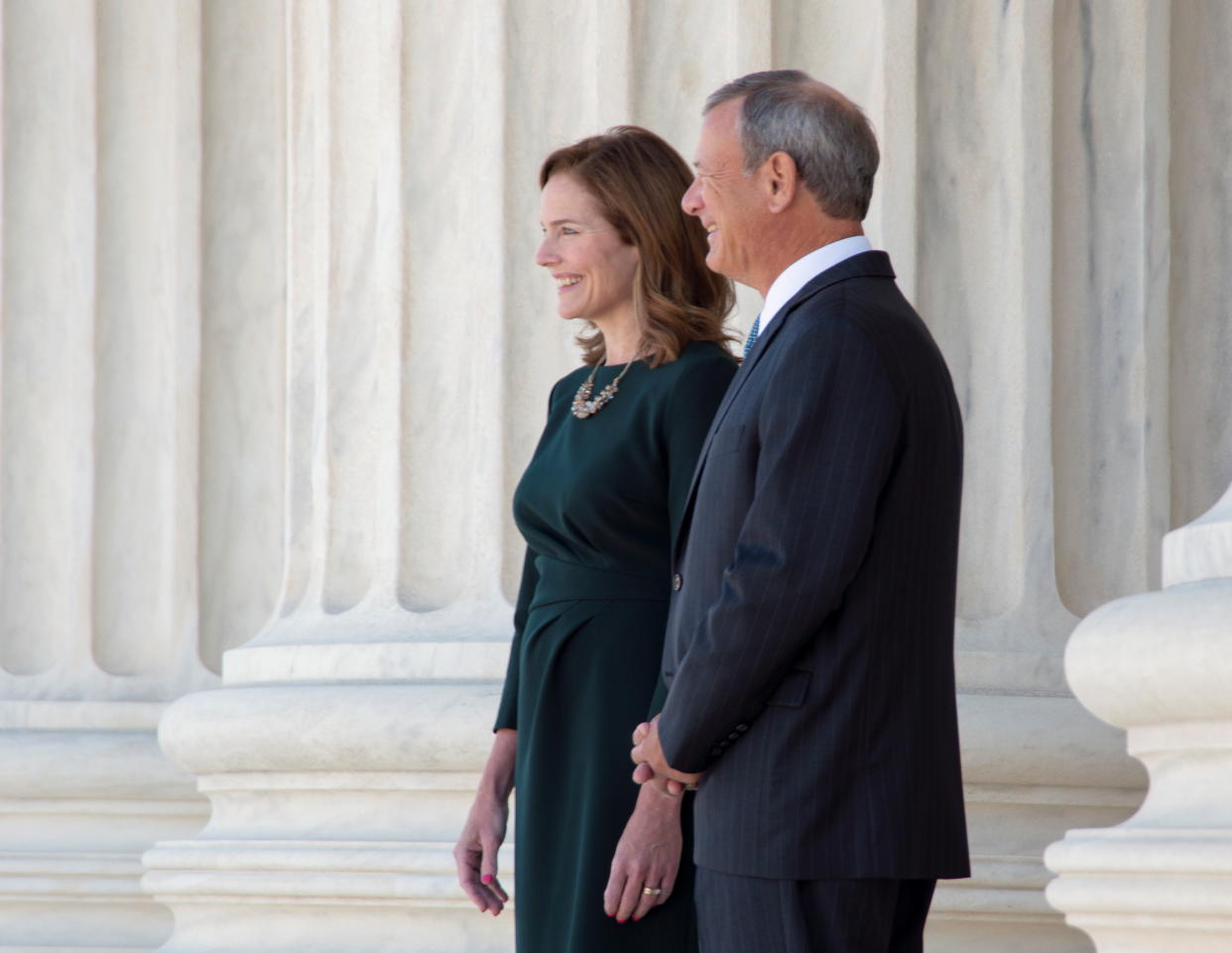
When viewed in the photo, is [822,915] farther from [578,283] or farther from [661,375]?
[578,283]

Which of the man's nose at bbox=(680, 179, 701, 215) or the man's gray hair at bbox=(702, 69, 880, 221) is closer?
the man's gray hair at bbox=(702, 69, 880, 221)

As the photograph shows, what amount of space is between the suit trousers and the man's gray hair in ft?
4.84

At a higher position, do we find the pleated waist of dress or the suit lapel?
the suit lapel

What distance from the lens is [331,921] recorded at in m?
7.52

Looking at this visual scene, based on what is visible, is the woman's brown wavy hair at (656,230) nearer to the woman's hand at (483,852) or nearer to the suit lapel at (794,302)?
the suit lapel at (794,302)

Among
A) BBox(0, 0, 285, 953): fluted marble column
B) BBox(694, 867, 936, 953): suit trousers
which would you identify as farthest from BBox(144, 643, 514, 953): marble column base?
BBox(694, 867, 936, 953): suit trousers

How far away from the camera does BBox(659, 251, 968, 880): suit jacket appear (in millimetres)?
4188

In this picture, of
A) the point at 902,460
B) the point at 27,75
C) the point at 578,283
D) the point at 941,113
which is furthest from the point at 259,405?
the point at 902,460

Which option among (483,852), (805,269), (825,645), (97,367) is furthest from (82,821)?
(825,645)

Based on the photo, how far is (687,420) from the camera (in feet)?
17.1

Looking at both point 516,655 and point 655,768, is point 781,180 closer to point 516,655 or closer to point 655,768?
point 655,768

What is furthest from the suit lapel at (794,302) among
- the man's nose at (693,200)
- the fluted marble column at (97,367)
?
the fluted marble column at (97,367)

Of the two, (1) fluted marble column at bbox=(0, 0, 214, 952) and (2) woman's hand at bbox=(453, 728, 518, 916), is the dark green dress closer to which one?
(2) woman's hand at bbox=(453, 728, 518, 916)

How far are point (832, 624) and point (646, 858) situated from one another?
840mm
